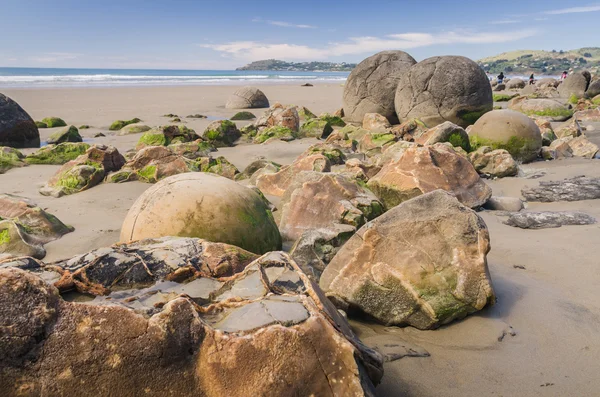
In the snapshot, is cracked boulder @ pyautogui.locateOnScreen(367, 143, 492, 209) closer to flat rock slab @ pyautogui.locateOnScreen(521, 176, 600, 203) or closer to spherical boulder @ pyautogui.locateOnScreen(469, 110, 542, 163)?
flat rock slab @ pyautogui.locateOnScreen(521, 176, 600, 203)

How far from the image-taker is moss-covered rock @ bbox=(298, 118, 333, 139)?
37.7 feet

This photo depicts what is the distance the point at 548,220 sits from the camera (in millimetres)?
4570

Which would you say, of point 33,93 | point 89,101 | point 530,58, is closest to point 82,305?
point 89,101

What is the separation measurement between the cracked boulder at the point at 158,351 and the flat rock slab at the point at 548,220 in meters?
3.43

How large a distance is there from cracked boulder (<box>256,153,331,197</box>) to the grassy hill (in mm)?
79295

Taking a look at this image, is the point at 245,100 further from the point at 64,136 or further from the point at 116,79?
the point at 116,79

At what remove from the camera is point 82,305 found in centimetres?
171

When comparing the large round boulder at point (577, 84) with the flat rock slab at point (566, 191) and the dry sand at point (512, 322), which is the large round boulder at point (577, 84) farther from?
the dry sand at point (512, 322)

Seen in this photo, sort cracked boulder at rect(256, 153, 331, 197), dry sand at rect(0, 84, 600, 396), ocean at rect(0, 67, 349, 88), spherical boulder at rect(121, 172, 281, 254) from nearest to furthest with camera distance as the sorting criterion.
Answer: dry sand at rect(0, 84, 600, 396) → spherical boulder at rect(121, 172, 281, 254) → cracked boulder at rect(256, 153, 331, 197) → ocean at rect(0, 67, 349, 88)

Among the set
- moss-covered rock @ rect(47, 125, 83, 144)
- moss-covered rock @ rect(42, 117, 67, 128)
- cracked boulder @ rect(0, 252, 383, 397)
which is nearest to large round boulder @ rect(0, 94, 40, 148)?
moss-covered rock @ rect(47, 125, 83, 144)

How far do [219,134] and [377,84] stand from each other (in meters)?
4.92

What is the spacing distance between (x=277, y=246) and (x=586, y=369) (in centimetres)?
220

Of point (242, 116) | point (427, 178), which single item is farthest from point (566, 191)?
point (242, 116)

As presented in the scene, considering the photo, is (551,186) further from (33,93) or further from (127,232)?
(33,93)
